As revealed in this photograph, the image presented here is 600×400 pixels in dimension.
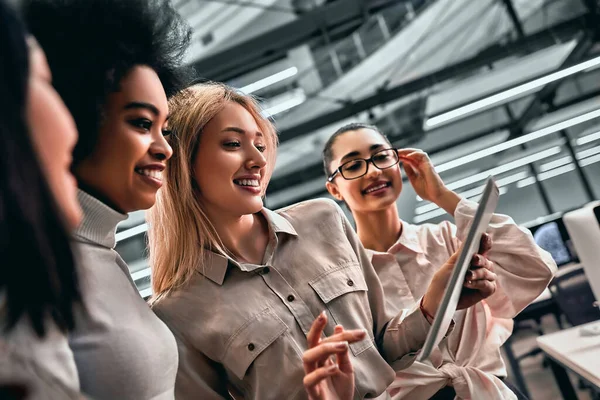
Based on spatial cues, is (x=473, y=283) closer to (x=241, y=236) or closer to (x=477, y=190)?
(x=241, y=236)

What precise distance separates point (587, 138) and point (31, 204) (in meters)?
13.9

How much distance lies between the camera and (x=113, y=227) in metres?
1.19

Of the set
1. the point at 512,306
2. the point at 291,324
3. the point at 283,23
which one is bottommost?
the point at 512,306

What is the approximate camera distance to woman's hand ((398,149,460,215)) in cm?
221

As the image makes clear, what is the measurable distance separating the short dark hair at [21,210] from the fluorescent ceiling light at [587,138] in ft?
44.6

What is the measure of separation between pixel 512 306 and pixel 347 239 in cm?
80

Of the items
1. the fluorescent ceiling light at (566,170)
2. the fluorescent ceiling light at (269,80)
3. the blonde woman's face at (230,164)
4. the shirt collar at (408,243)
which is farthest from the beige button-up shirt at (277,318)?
the fluorescent ceiling light at (566,170)

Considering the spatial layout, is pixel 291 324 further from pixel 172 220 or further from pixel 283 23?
pixel 283 23

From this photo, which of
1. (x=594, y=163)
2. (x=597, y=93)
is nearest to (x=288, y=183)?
(x=597, y=93)

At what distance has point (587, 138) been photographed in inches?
498

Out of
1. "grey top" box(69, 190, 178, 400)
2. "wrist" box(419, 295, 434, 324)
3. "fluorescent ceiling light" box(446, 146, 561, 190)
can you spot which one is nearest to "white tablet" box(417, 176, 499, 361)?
"wrist" box(419, 295, 434, 324)

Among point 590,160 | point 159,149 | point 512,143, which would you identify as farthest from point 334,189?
point 590,160

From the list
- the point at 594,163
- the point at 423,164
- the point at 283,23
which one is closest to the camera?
the point at 423,164

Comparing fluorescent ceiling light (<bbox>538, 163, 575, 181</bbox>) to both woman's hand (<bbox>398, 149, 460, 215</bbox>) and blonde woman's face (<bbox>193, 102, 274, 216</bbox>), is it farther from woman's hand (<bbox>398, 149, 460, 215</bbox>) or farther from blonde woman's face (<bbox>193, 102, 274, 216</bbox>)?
blonde woman's face (<bbox>193, 102, 274, 216</bbox>)
